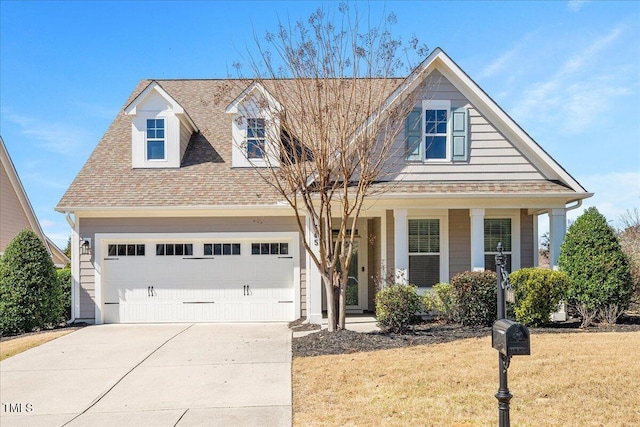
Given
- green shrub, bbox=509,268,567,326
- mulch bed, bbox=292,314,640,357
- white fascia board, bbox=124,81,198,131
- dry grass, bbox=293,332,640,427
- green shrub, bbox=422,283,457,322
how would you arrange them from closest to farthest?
dry grass, bbox=293,332,640,427 < mulch bed, bbox=292,314,640,357 < green shrub, bbox=509,268,567,326 < green shrub, bbox=422,283,457,322 < white fascia board, bbox=124,81,198,131

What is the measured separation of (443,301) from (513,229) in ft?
10.2

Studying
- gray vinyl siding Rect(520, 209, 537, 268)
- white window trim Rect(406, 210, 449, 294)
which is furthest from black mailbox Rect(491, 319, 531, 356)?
gray vinyl siding Rect(520, 209, 537, 268)

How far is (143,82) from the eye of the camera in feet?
61.2

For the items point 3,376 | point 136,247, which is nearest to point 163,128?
point 136,247

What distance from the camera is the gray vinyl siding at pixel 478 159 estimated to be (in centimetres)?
1312

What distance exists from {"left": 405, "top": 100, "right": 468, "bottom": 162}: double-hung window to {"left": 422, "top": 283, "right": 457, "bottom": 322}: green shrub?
3151 mm

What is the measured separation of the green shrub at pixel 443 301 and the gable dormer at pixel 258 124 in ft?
15.0

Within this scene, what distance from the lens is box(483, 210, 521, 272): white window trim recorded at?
44.8 ft

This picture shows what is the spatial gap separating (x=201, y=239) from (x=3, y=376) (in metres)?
5.76

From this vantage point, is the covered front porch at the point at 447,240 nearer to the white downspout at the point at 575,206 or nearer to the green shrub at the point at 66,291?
the white downspout at the point at 575,206

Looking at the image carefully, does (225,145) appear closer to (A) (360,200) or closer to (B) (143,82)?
(B) (143,82)

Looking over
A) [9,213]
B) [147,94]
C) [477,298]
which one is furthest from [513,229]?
[9,213]

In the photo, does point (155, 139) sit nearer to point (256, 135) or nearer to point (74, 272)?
point (74, 272)

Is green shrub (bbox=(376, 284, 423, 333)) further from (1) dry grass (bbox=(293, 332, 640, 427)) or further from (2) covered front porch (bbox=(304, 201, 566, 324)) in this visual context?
(2) covered front porch (bbox=(304, 201, 566, 324))
